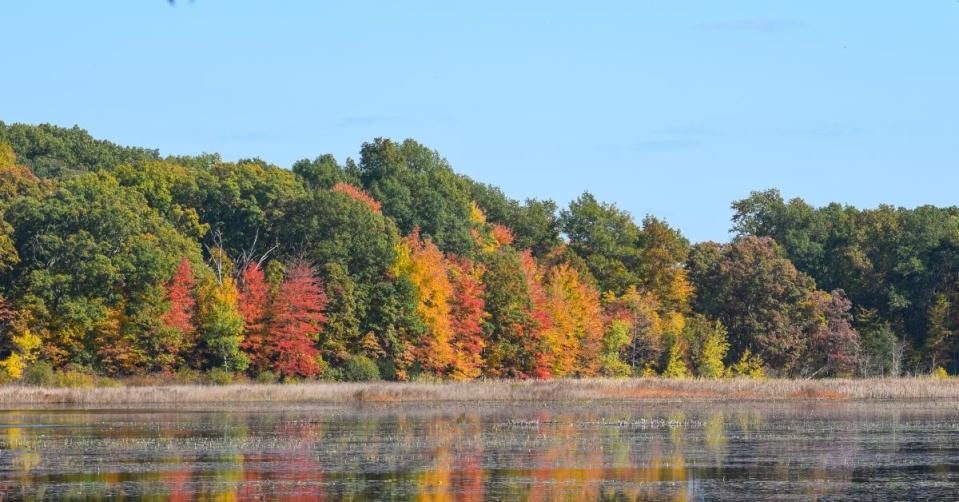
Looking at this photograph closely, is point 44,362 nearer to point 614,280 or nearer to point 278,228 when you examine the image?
point 278,228

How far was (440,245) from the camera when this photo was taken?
108000mm

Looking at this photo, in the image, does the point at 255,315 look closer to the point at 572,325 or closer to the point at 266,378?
Answer: the point at 266,378

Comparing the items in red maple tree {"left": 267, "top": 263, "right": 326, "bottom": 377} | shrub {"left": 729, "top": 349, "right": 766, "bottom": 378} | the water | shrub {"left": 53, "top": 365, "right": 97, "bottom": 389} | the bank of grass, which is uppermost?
red maple tree {"left": 267, "top": 263, "right": 326, "bottom": 377}

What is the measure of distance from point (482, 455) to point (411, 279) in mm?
52703

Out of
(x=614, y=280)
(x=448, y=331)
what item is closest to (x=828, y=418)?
(x=448, y=331)

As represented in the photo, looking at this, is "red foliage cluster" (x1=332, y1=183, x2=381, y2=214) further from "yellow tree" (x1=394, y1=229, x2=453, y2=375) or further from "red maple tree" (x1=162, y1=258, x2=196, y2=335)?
"red maple tree" (x1=162, y1=258, x2=196, y2=335)

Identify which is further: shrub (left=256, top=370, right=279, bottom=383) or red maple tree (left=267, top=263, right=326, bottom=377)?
red maple tree (left=267, top=263, right=326, bottom=377)

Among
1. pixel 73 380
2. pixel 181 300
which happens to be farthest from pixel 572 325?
pixel 73 380

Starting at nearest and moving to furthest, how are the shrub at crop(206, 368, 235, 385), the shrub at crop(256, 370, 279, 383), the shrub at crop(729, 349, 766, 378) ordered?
1. the shrub at crop(206, 368, 235, 385)
2. the shrub at crop(256, 370, 279, 383)
3. the shrub at crop(729, 349, 766, 378)

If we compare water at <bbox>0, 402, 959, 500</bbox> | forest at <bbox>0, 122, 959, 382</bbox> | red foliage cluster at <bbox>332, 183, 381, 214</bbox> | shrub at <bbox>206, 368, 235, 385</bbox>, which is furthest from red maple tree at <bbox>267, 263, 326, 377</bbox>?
water at <bbox>0, 402, 959, 500</bbox>

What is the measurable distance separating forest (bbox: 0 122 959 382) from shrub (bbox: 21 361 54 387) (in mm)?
157

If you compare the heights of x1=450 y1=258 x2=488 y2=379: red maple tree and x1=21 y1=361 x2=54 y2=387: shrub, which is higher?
x1=450 y1=258 x2=488 y2=379: red maple tree

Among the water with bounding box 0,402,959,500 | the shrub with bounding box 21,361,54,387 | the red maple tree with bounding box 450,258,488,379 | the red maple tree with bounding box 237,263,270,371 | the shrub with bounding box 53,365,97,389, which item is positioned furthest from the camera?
the red maple tree with bounding box 450,258,488,379

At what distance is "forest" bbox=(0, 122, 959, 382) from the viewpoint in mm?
83375
